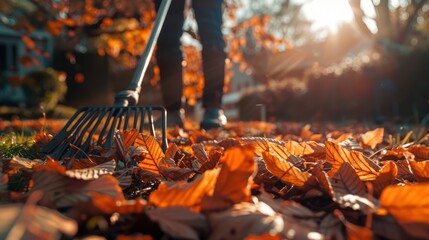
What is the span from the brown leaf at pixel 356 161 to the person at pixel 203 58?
2349 millimetres

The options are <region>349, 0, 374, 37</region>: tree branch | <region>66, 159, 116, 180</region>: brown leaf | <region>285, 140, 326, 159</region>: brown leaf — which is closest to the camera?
<region>66, 159, 116, 180</region>: brown leaf

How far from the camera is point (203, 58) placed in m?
3.81

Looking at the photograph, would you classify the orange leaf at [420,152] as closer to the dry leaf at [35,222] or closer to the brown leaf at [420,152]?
the brown leaf at [420,152]

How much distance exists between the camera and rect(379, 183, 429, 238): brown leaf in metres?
0.75

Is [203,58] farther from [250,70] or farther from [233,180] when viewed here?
[250,70]

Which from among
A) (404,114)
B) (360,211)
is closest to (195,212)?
(360,211)

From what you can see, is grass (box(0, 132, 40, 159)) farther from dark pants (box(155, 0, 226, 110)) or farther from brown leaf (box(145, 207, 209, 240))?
dark pants (box(155, 0, 226, 110))

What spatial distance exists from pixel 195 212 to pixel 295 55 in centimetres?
4021

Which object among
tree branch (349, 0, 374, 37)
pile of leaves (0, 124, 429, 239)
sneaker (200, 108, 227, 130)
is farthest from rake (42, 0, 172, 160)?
tree branch (349, 0, 374, 37)

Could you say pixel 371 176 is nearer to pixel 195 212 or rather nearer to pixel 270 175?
pixel 270 175

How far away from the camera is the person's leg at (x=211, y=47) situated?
363 centimetres

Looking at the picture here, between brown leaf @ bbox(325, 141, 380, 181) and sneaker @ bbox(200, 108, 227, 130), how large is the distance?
7.67ft

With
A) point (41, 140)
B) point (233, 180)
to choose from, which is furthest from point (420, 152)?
point (41, 140)

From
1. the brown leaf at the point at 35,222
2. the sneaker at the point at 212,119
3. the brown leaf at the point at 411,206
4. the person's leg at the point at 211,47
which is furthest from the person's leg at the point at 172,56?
the brown leaf at the point at 35,222
